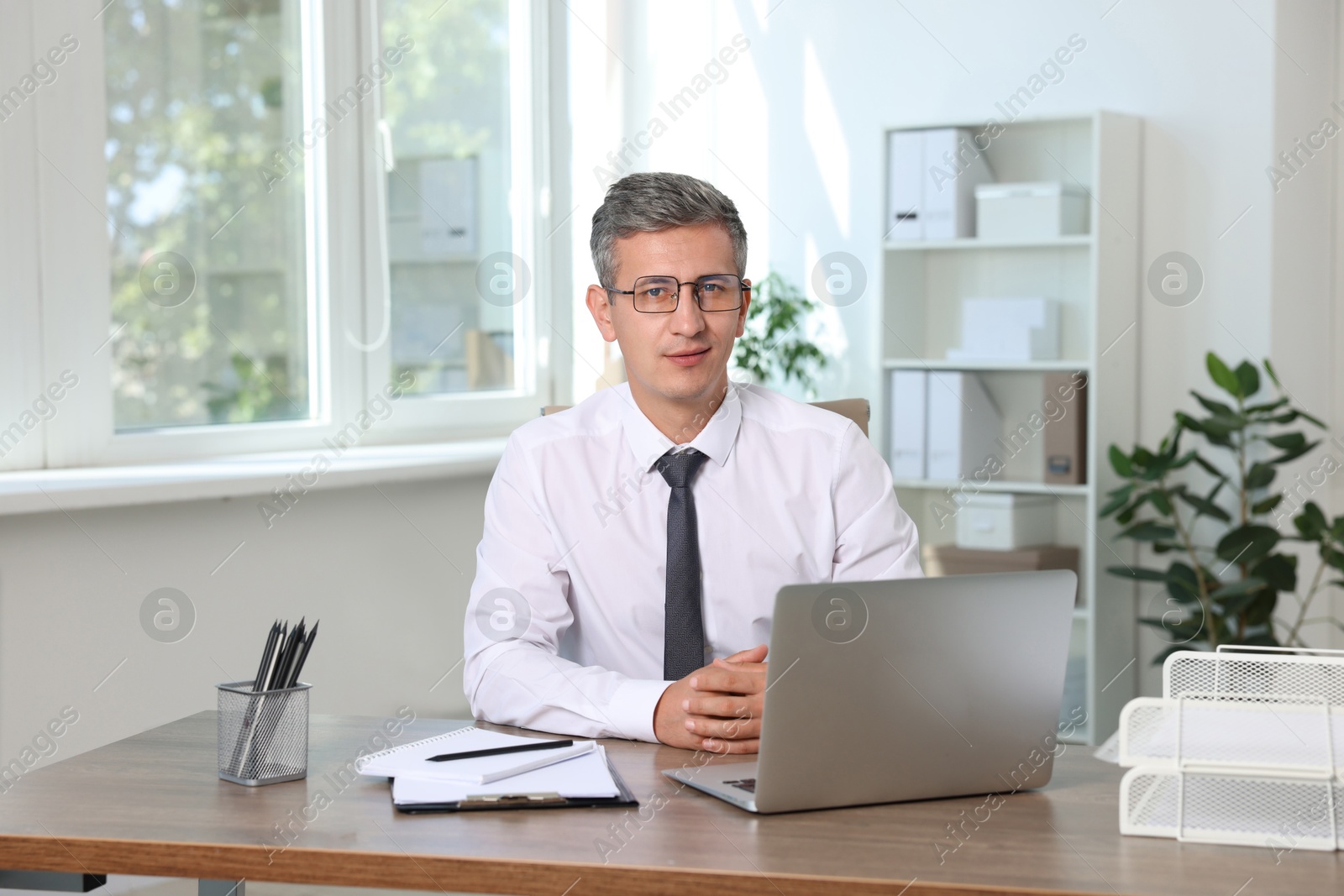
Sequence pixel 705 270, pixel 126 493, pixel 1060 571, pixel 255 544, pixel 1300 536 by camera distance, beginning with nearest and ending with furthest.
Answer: pixel 1060 571, pixel 705 270, pixel 126 493, pixel 255 544, pixel 1300 536

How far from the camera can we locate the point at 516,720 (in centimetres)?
162

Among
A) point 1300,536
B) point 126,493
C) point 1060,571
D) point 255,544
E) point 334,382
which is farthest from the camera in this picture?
point 1300,536

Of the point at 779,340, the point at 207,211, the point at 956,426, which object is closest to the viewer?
the point at 207,211

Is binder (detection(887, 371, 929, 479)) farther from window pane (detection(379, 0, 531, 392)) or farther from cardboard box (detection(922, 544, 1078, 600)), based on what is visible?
window pane (detection(379, 0, 531, 392))

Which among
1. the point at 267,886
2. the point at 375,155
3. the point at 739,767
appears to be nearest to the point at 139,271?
the point at 375,155

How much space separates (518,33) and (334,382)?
1.33m

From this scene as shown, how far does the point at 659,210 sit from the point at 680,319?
0.15 metres

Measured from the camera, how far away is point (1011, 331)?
399cm

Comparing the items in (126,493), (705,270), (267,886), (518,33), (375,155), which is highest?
(518,33)

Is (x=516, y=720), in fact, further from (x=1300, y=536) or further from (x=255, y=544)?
(x=1300, y=536)

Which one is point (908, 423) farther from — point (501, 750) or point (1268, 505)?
point (501, 750)

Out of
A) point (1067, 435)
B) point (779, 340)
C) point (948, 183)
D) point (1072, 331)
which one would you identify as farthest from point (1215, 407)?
point (779, 340)

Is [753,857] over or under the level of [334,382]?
under

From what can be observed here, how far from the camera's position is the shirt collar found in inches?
74.7
